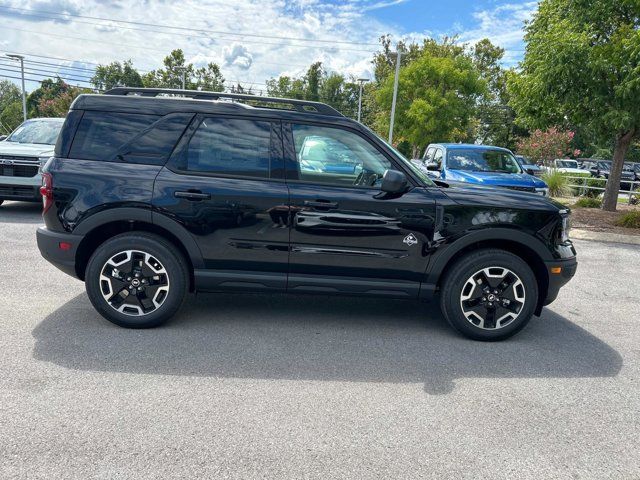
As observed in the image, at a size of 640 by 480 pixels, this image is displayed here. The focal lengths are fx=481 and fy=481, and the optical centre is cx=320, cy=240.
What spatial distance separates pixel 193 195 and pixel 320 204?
1.06 m

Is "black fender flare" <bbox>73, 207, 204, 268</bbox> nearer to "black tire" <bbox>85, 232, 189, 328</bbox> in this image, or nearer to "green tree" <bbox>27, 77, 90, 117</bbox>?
"black tire" <bbox>85, 232, 189, 328</bbox>

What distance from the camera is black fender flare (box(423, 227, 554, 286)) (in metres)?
4.08

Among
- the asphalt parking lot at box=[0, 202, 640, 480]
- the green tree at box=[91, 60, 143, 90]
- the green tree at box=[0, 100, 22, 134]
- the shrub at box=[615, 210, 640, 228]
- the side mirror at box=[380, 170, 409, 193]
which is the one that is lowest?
the asphalt parking lot at box=[0, 202, 640, 480]

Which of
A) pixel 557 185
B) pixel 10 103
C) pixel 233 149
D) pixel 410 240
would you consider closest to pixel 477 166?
pixel 557 185

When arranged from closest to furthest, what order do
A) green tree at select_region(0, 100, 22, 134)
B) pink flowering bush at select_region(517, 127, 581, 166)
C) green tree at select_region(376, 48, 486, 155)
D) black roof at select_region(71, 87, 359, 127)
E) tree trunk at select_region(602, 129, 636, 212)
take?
1. black roof at select_region(71, 87, 359, 127)
2. tree trunk at select_region(602, 129, 636, 212)
3. green tree at select_region(376, 48, 486, 155)
4. pink flowering bush at select_region(517, 127, 581, 166)
5. green tree at select_region(0, 100, 22, 134)

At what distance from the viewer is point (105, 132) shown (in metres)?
4.09

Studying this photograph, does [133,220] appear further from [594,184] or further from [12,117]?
[12,117]

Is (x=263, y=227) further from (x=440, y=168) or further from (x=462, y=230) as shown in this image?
(x=440, y=168)

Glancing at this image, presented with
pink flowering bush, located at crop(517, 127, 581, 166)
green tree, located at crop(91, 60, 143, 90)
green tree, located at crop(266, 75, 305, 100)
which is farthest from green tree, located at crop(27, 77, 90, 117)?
pink flowering bush, located at crop(517, 127, 581, 166)

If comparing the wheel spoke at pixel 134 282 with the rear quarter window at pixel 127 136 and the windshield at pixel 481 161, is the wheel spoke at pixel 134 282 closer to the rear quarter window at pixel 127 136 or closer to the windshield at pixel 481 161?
the rear quarter window at pixel 127 136

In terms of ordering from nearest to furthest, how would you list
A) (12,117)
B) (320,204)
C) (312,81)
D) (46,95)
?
(320,204), (312,81), (46,95), (12,117)

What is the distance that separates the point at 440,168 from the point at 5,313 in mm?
9107

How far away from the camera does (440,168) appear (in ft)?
36.5

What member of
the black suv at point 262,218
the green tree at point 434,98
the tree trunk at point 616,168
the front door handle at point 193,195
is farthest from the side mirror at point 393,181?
the green tree at point 434,98
